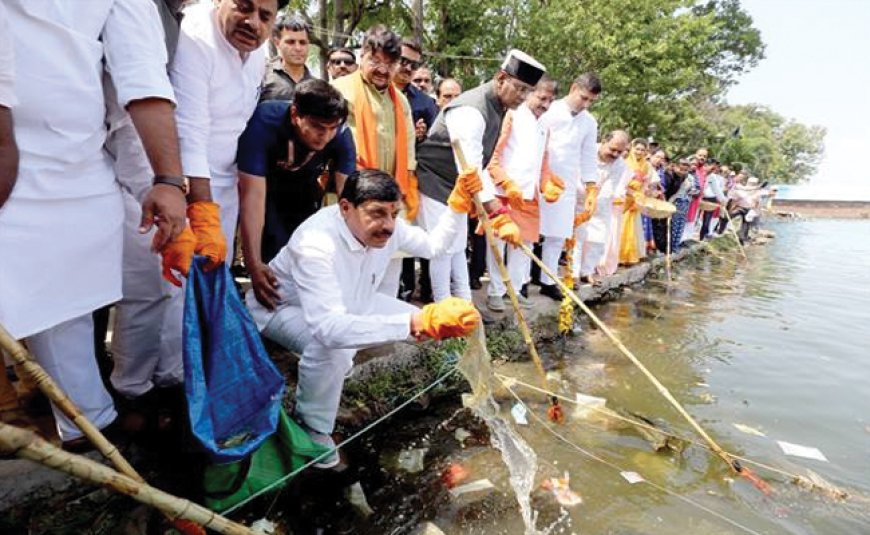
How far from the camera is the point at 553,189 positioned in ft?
15.8

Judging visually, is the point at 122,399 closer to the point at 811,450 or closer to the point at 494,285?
the point at 494,285

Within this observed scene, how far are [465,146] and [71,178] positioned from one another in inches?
99.9

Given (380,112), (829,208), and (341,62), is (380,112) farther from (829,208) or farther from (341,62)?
(829,208)

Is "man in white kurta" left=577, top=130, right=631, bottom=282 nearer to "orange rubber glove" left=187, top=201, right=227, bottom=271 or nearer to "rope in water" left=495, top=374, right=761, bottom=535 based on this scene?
"rope in water" left=495, top=374, right=761, bottom=535

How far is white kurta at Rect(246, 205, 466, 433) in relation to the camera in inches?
85.0

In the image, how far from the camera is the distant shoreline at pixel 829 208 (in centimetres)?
3378

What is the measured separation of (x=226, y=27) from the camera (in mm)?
2273

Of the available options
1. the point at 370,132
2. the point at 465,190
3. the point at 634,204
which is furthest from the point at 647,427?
the point at 634,204

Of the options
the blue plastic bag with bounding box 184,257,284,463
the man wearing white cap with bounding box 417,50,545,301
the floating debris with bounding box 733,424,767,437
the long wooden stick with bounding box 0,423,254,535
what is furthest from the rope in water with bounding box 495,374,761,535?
the long wooden stick with bounding box 0,423,254,535

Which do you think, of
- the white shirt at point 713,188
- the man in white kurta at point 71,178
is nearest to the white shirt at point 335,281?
the man in white kurta at point 71,178

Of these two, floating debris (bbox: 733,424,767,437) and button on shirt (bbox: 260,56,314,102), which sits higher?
button on shirt (bbox: 260,56,314,102)

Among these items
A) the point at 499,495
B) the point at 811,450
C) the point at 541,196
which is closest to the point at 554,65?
the point at 541,196

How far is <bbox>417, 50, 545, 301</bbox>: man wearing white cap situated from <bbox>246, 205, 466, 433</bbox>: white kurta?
43.3 inches

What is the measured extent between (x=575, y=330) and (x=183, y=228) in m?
4.40
